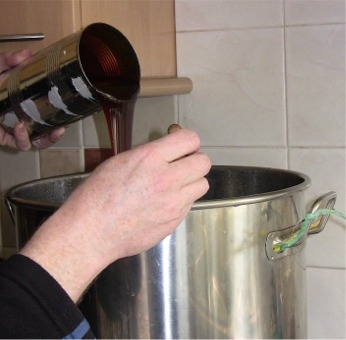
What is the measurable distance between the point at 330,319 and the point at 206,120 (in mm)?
341

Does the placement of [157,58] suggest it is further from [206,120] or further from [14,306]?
[14,306]

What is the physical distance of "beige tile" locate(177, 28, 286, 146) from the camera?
0.92 metres

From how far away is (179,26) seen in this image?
3.16ft

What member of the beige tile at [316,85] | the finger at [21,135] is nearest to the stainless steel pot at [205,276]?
the finger at [21,135]

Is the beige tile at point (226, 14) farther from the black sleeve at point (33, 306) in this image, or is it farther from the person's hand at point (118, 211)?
the black sleeve at point (33, 306)

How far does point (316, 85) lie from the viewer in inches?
35.1

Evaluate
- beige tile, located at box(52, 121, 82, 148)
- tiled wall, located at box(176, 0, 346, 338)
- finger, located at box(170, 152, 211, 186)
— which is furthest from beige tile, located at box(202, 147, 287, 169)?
finger, located at box(170, 152, 211, 186)

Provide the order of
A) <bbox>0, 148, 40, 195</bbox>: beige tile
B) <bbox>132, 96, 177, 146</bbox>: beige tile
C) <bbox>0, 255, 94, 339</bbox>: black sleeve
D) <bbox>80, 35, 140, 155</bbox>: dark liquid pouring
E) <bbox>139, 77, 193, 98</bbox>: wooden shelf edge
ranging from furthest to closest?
1. <bbox>0, 148, 40, 195</bbox>: beige tile
2. <bbox>132, 96, 177, 146</bbox>: beige tile
3. <bbox>139, 77, 193, 98</bbox>: wooden shelf edge
4. <bbox>80, 35, 140, 155</bbox>: dark liquid pouring
5. <bbox>0, 255, 94, 339</bbox>: black sleeve

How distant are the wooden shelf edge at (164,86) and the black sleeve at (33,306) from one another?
0.38m

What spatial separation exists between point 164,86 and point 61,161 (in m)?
0.28

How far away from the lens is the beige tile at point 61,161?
1051mm

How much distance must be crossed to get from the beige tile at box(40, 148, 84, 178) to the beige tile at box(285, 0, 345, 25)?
0.40m

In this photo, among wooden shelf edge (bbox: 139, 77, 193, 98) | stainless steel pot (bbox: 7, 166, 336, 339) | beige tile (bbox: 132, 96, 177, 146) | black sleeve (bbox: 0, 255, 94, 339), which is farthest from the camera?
beige tile (bbox: 132, 96, 177, 146)

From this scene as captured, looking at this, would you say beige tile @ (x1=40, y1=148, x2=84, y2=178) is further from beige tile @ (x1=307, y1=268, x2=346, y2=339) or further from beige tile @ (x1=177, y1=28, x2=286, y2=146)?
beige tile @ (x1=307, y1=268, x2=346, y2=339)
